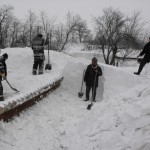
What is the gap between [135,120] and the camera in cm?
469

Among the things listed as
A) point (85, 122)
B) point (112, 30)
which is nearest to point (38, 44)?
point (85, 122)

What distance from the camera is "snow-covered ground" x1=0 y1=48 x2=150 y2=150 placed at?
4480mm

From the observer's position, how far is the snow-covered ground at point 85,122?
448 cm

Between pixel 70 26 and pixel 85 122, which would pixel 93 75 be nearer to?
pixel 85 122

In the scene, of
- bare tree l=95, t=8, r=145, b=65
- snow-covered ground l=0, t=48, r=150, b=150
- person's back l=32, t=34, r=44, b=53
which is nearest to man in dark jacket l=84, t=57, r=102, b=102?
snow-covered ground l=0, t=48, r=150, b=150

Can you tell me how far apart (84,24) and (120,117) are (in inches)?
1753

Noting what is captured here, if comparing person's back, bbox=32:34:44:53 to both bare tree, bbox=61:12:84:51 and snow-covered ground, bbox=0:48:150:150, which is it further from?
bare tree, bbox=61:12:84:51

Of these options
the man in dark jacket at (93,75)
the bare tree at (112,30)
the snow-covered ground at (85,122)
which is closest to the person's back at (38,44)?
the snow-covered ground at (85,122)

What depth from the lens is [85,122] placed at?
18.9 ft

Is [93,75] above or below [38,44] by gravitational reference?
below

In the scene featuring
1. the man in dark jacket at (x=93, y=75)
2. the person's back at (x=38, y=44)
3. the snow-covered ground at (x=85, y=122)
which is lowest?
the snow-covered ground at (x=85, y=122)

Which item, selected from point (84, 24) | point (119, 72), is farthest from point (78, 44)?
point (119, 72)

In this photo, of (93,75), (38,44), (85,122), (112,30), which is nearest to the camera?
(85,122)

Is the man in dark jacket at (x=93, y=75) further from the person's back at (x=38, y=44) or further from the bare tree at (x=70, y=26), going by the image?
the bare tree at (x=70, y=26)
